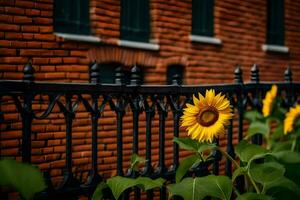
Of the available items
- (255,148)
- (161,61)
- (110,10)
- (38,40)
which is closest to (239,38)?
(161,61)

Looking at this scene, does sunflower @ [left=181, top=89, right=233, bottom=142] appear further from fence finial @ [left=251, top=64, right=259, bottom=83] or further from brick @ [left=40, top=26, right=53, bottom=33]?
brick @ [left=40, top=26, right=53, bottom=33]

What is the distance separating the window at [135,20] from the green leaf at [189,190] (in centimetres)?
483

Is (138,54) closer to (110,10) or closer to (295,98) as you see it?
(110,10)

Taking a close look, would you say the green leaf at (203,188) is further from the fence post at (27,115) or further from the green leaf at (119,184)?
the fence post at (27,115)

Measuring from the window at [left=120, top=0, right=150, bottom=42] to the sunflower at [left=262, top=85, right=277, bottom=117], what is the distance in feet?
11.0

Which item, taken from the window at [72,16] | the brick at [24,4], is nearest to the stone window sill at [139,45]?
the window at [72,16]

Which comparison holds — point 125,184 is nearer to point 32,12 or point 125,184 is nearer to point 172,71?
point 32,12

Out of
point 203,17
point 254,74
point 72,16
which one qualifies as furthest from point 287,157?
point 203,17

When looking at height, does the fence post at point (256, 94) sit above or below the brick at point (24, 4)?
below

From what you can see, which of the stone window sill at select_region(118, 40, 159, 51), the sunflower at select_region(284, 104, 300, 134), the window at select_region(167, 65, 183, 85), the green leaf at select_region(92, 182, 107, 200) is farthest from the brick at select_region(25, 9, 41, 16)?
the green leaf at select_region(92, 182, 107, 200)

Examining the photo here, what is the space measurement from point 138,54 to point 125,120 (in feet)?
3.67

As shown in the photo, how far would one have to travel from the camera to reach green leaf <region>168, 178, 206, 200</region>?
243 centimetres

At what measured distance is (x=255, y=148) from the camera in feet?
8.83

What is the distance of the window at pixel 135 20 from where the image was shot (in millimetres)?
7086
